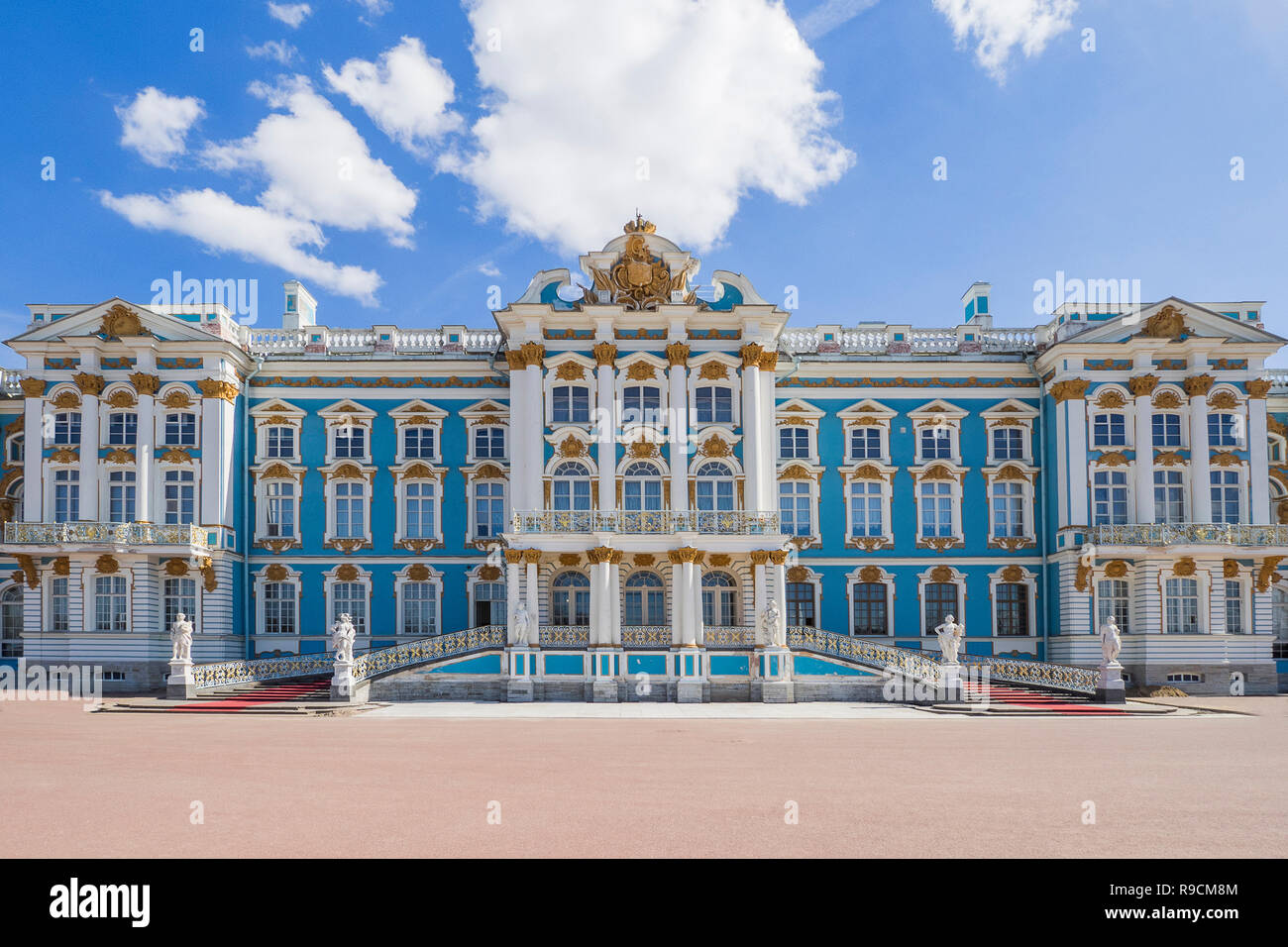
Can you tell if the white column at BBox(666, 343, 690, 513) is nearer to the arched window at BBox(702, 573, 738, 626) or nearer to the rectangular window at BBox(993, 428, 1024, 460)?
the arched window at BBox(702, 573, 738, 626)

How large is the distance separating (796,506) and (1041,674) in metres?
10.1

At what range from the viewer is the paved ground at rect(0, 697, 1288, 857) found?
991 cm

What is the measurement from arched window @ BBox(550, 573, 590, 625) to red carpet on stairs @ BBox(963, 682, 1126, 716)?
1254cm

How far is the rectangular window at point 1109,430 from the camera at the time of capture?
118ft

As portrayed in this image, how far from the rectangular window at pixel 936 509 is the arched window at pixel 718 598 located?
7889 millimetres

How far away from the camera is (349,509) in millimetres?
37281

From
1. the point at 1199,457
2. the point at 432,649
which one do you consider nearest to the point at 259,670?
the point at 432,649

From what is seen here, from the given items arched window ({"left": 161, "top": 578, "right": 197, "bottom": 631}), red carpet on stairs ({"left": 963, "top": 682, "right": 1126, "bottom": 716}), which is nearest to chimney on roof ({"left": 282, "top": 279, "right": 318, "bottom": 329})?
arched window ({"left": 161, "top": 578, "right": 197, "bottom": 631})

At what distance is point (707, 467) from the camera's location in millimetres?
34469

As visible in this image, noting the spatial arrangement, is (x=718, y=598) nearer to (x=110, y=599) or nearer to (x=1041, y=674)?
(x=1041, y=674)

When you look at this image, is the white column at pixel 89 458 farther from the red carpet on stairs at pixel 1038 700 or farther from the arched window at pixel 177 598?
the red carpet on stairs at pixel 1038 700

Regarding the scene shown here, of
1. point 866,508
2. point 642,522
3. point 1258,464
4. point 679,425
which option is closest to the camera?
point 642,522
